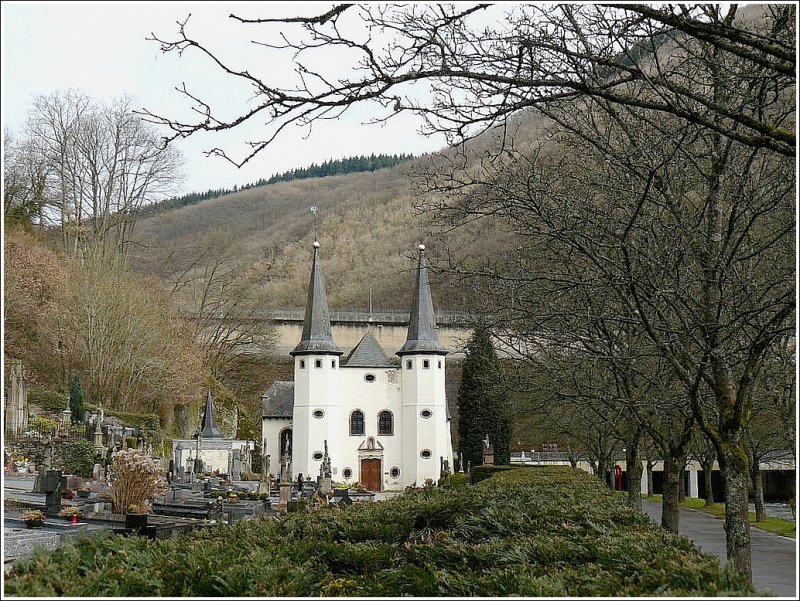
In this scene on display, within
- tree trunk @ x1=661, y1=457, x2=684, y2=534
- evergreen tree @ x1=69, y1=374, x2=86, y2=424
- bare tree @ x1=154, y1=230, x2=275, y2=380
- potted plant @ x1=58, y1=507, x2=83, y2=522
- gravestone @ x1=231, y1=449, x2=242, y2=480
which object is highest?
bare tree @ x1=154, y1=230, x2=275, y2=380

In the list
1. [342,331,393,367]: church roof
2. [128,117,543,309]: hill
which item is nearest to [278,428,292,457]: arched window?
[342,331,393,367]: church roof

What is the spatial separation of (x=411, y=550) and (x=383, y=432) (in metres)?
45.1

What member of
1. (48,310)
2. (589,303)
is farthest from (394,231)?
(589,303)

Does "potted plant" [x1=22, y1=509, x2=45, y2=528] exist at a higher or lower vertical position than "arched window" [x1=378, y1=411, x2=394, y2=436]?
lower

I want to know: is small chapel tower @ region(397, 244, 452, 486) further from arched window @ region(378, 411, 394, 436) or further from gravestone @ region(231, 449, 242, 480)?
gravestone @ region(231, 449, 242, 480)

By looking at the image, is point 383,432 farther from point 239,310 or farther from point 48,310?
point 48,310

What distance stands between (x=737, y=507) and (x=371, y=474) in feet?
142

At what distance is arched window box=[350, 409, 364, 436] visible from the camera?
5172 centimetres

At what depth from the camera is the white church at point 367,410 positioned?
5034 centimetres

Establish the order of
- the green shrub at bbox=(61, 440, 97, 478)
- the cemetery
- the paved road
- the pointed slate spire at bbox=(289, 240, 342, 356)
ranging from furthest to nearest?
the pointed slate spire at bbox=(289, 240, 342, 356), the green shrub at bbox=(61, 440, 97, 478), the cemetery, the paved road

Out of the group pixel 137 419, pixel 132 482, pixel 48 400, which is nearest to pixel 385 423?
pixel 137 419

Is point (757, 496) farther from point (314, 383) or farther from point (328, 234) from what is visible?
point (328, 234)

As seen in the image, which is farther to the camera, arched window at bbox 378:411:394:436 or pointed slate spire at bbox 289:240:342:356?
arched window at bbox 378:411:394:436

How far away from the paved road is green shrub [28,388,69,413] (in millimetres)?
22490
